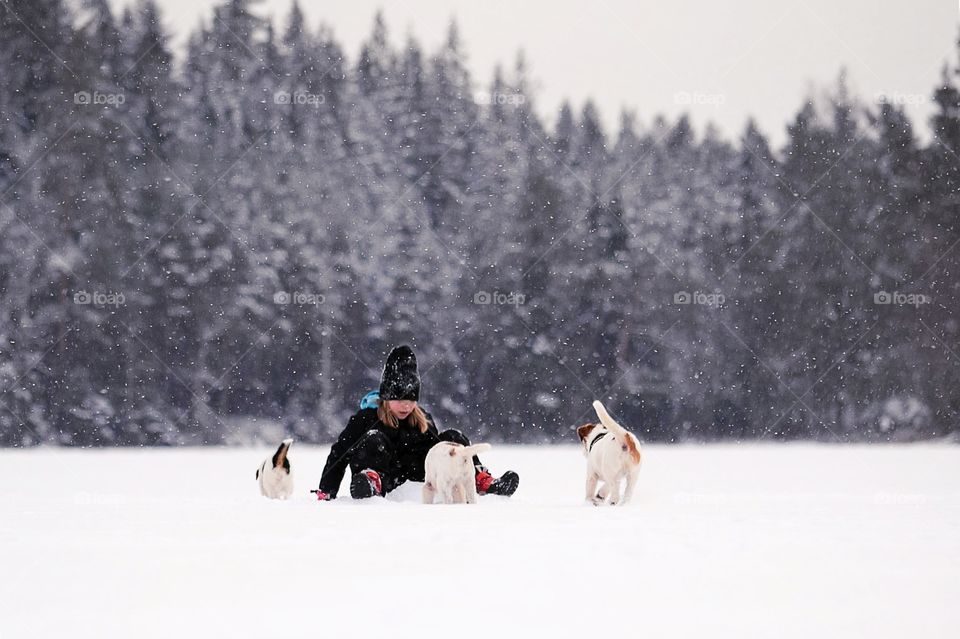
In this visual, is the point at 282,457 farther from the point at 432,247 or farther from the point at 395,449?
the point at 432,247

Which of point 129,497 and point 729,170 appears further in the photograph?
point 729,170

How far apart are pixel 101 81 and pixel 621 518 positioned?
85.6 feet

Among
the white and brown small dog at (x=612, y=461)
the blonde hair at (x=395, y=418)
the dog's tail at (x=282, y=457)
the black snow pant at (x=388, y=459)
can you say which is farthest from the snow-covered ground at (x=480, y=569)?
the dog's tail at (x=282, y=457)

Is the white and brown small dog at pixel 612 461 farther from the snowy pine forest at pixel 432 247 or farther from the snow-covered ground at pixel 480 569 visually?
the snowy pine forest at pixel 432 247

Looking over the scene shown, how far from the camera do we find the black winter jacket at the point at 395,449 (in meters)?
7.46

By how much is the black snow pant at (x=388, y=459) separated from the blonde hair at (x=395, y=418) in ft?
0.46

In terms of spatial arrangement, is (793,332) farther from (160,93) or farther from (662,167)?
(160,93)

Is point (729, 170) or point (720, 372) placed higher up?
point (729, 170)

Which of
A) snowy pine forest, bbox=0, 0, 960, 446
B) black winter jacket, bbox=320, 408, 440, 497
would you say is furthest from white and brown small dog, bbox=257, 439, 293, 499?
snowy pine forest, bbox=0, 0, 960, 446

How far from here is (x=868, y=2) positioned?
35969 millimetres

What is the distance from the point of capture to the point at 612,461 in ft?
22.2

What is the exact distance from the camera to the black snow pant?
723 cm

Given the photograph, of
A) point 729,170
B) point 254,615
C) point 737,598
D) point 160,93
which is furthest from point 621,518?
point 729,170

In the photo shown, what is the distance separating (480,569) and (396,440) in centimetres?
344
